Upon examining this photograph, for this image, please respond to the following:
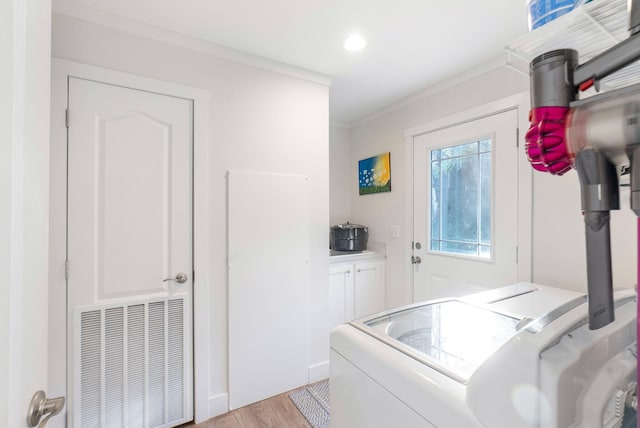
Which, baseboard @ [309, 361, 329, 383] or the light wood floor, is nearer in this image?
the light wood floor

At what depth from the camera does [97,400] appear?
5.29 feet

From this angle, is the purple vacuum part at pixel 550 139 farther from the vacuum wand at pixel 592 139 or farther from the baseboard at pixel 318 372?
the baseboard at pixel 318 372

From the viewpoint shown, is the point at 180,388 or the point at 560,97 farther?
the point at 180,388

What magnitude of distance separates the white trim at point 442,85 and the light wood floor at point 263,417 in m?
2.55

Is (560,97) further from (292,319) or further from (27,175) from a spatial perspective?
(292,319)

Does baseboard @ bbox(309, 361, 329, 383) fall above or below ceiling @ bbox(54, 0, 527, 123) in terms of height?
below

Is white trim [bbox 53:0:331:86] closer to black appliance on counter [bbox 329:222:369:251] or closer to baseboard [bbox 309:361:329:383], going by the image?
black appliance on counter [bbox 329:222:369:251]

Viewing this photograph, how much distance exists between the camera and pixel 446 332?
107 cm

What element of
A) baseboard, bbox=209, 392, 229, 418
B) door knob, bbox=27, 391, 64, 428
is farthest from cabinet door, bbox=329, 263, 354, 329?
door knob, bbox=27, 391, 64, 428

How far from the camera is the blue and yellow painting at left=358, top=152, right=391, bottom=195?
2.99m

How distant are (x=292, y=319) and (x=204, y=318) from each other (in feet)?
2.05

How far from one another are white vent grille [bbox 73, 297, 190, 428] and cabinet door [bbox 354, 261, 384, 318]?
5.17ft

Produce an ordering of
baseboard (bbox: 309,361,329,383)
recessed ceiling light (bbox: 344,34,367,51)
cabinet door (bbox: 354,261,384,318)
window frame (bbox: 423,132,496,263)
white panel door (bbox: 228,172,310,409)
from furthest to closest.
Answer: cabinet door (bbox: 354,261,384,318) < baseboard (bbox: 309,361,329,383) < window frame (bbox: 423,132,496,263) < white panel door (bbox: 228,172,310,409) < recessed ceiling light (bbox: 344,34,367,51)

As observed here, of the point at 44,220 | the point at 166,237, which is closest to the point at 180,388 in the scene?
the point at 166,237
